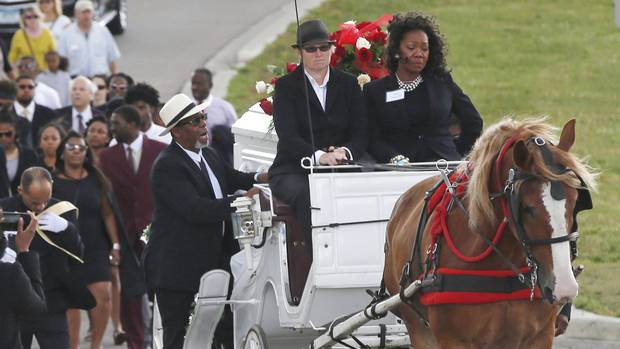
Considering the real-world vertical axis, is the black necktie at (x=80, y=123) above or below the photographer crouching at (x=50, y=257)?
above

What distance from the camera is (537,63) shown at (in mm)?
25281

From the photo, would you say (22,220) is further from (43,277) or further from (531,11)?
(531,11)

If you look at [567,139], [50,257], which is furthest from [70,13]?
[567,139]

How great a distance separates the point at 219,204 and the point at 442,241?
2.22m

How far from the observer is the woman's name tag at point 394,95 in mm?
10180

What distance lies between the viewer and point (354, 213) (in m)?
9.63

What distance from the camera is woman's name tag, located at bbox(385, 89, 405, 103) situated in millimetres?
10180

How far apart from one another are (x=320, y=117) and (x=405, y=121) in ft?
1.71

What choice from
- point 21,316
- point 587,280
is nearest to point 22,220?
point 21,316

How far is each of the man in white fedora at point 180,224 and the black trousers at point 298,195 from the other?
52 cm

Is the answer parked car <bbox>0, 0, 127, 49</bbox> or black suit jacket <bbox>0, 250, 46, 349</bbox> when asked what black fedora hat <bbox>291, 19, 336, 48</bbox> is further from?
parked car <bbox>0, 0, 127, 49</bbox>

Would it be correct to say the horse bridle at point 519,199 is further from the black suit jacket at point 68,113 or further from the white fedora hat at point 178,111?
the black suit jacket at point 68,113

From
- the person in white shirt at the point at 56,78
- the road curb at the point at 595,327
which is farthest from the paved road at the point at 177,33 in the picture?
the road curb at the point at 595,327

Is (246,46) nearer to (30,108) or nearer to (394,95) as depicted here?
(30,108)
